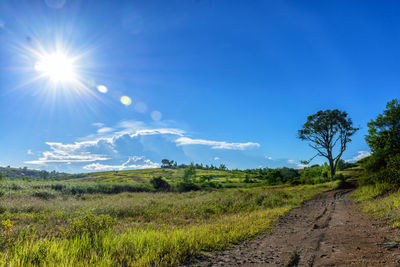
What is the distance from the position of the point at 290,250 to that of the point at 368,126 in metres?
34.9

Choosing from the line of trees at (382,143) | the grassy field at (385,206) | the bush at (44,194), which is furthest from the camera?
the bush at (44,194)

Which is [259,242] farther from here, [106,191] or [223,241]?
[106,191]

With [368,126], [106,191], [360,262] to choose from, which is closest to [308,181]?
[368,126]

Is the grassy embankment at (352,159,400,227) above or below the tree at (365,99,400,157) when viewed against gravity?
below

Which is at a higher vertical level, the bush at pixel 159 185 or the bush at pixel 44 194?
the bush at pixel 44 194

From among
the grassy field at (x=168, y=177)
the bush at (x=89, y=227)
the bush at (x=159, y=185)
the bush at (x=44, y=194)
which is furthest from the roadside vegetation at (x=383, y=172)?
the grassy field at (x=168, y=177)

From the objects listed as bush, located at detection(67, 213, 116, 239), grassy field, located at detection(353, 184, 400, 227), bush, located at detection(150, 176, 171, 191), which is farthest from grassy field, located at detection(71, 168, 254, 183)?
bush, located at detection(67, 213, 116, 239)

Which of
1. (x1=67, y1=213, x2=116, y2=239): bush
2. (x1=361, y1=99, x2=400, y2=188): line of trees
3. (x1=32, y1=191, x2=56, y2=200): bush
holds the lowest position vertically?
(x1=32, y1=191, x2=56, y2=200): bush

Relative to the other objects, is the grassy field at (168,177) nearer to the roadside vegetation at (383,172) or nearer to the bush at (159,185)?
the bush at (159,185)

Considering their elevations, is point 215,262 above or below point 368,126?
below

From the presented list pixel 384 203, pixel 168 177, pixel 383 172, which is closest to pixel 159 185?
pixel 383 172

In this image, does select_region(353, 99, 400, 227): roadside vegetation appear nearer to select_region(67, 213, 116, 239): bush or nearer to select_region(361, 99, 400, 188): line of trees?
select_region(361, 99, 400, 188): line of trees

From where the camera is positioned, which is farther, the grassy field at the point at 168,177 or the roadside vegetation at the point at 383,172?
the grassy field at the point at 168,177

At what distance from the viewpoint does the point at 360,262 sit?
4336mm
